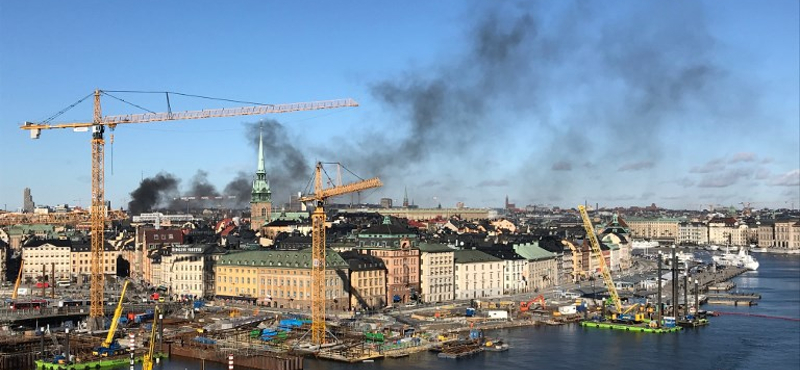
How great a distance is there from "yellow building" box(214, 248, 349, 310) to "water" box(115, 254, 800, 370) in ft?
36.7

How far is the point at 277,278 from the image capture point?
202 feet

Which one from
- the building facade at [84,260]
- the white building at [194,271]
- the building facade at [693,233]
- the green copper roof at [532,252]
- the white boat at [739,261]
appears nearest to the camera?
the white building at [194,271]

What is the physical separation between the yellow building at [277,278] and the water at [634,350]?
11188 mm

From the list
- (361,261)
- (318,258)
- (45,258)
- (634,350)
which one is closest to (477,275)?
(361,261)

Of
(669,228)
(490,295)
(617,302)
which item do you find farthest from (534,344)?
(669,228)

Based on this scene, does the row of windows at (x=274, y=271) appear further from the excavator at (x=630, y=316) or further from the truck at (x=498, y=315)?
the excavator at (x=630, y=316)

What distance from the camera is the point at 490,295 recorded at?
71.1 metres

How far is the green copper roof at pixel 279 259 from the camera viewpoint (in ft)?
198

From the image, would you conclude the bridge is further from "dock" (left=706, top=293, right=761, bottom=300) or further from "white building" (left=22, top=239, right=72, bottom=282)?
"dock" (left=706, top=293, right=761, bottom=300)

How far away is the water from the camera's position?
42969 mm

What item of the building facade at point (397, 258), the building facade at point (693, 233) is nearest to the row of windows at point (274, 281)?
the building facade at point (397, 258)

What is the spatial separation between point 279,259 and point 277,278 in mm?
1245

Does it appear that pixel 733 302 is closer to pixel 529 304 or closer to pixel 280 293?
pixel 529 304

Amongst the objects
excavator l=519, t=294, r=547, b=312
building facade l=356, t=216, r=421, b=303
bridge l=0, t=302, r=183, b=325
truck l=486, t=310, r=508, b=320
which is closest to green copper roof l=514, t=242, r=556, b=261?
excavator l=519, t=294, r=547, b=312
